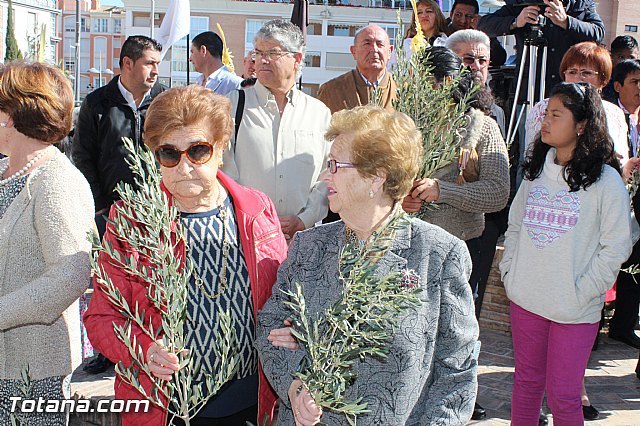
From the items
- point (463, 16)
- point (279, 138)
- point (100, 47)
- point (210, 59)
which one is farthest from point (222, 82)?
point (100, 47)

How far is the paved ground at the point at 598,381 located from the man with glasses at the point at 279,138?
200cm

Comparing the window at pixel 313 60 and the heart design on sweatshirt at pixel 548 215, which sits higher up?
the window at pixel 313 60

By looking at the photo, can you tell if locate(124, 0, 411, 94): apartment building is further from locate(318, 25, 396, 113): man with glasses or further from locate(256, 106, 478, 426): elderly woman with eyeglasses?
locate(256, 106, 478, 426): elderly woman with eyeglasses

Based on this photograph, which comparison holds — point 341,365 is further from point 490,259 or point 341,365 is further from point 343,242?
point 490,259

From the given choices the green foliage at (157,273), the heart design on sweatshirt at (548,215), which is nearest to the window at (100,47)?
the heart design on sweatshirt at (548,215)

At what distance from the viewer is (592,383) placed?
5.63 meters

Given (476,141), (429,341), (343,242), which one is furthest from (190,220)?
(476,141)

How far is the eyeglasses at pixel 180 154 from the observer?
2631 mm

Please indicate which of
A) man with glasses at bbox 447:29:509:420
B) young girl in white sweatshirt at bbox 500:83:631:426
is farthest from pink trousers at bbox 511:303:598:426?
man with glasses at bbox 447:29:509:420

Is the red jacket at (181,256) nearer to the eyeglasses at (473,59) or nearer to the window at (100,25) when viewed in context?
the eyeglasses at (473,59)

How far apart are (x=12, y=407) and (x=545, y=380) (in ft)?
8.86

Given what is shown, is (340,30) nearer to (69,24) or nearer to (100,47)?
(100,47)

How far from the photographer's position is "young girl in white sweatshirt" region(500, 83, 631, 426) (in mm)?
3818

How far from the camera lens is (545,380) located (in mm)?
3984
